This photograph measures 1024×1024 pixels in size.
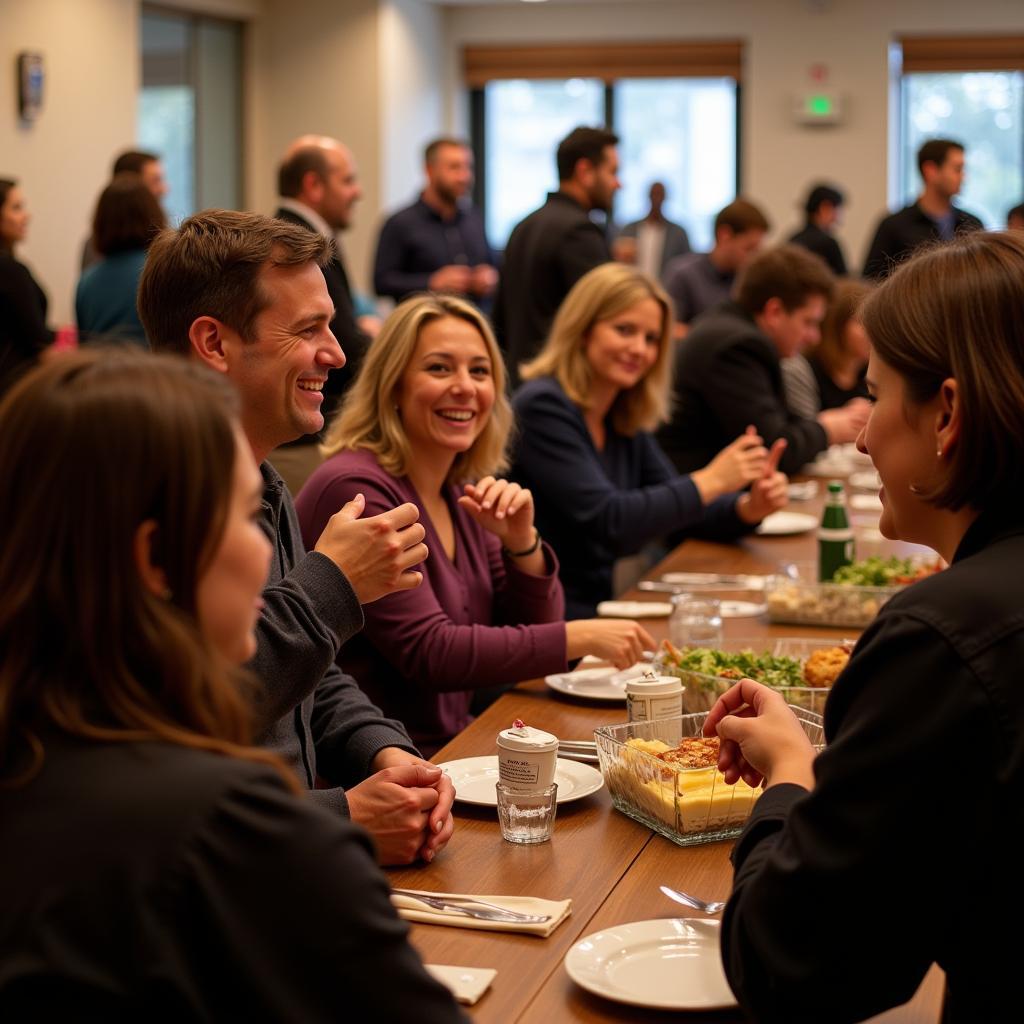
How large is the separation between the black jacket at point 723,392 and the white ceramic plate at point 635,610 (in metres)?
1.61

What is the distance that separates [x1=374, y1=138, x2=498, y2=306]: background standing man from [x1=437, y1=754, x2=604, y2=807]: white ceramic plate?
5559mm

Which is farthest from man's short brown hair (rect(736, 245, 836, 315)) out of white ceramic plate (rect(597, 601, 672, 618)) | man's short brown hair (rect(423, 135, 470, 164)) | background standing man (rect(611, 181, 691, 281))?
background standing man (rect(611, 181, 691, 281))

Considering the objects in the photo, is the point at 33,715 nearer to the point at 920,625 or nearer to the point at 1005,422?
the point at 920,625

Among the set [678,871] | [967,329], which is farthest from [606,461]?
[967,329]

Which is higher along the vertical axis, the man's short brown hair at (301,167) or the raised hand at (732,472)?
the man's short brown hair at (301,167)

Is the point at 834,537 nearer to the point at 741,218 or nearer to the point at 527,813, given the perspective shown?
the point at 527,813

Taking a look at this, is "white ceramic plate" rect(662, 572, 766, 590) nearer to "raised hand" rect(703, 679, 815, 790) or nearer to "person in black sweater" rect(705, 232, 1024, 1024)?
"raised hand" rect(703, 679, 815, 790)

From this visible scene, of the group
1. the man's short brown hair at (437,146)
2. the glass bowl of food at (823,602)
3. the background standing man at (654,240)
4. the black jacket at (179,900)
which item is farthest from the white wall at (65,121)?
the black jacket at (179,900)

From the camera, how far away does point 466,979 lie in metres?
1.29

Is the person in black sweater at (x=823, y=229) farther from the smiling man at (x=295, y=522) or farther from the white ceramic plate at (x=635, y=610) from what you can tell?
the smiling man at (x=295, y=522)

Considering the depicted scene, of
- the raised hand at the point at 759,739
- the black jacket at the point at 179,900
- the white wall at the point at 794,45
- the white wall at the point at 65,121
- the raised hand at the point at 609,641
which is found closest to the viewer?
the black jacket at the point at 179,900

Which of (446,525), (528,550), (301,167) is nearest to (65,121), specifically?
(301,167)

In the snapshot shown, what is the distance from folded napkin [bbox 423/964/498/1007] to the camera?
1.26m

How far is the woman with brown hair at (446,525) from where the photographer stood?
93.8 inches
